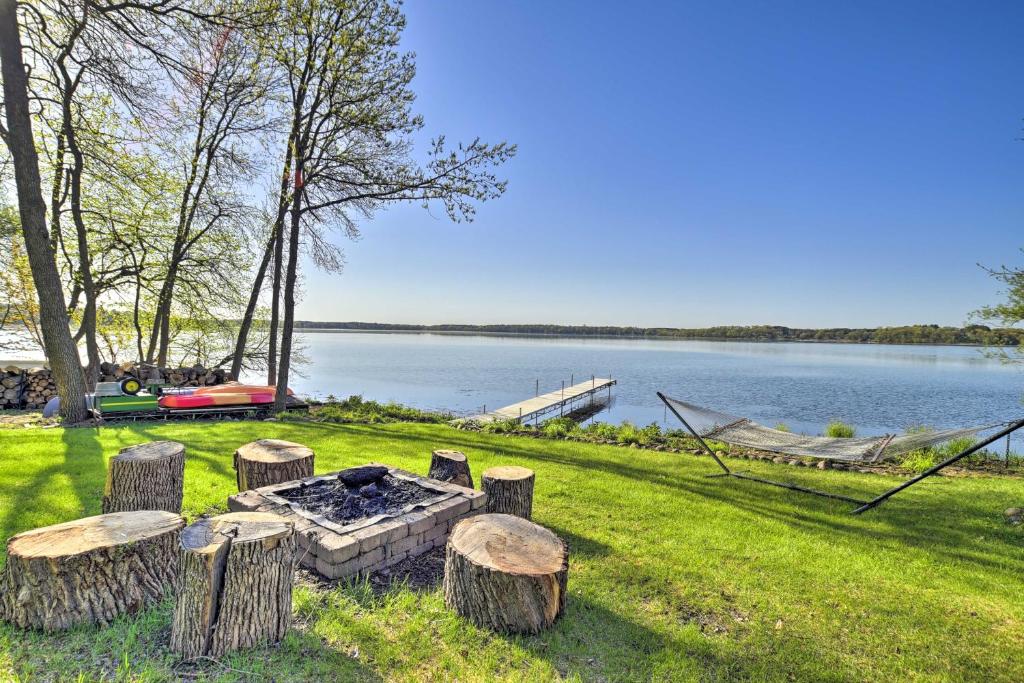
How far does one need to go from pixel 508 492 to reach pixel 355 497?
129cm

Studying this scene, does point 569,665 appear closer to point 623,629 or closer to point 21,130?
point 623,629

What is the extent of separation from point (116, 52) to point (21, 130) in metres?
1.87

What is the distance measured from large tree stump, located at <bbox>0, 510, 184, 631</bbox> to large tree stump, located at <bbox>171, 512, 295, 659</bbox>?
0.39 m

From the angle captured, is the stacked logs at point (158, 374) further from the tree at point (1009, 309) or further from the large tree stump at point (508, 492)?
the tree at point (1009, 309)

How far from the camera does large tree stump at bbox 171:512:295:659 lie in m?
2.18

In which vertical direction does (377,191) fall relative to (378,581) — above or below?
above

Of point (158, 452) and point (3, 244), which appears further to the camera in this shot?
point (3, 244)

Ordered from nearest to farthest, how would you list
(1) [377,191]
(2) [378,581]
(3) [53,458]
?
(2) [378,581]
(3) [53,458]
(1) [377,191]

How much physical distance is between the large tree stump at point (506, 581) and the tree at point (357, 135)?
8.18 m

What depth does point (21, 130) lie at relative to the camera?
7117 mm

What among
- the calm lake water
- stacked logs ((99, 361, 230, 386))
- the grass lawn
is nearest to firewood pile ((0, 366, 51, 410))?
stacked logs ((99, 361, 230, 386))

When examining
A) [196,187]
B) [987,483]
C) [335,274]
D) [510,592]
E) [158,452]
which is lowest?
[987,483]

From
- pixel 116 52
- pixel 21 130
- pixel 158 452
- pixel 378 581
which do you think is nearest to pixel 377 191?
pixel 116 52

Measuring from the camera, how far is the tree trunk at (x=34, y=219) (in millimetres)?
6988
